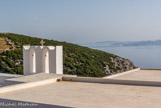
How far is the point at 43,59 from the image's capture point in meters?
10.2

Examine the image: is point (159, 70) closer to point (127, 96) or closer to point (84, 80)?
point (84, 80)

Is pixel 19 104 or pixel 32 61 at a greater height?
pixel 32 61

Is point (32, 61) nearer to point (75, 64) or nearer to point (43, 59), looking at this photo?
point (43, 59)

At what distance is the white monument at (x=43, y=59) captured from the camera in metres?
10.2

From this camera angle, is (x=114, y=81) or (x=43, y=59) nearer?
(x=114, y=81)

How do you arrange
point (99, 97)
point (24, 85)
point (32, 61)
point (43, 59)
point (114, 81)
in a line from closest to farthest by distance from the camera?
point (99, 97) → point (24, 85) → point (114, 81) → point (43, 59) → point (32, 61)

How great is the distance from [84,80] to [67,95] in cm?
229

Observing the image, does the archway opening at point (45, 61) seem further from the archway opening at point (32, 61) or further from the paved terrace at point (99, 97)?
the paved terrace at point (99, 97)

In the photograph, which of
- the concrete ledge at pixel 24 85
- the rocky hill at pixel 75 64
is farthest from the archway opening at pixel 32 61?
the rocky hill at pixel 75 64

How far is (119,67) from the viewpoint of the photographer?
37.2 m

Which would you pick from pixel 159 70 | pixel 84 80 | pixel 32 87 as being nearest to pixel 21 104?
pixel 32 87

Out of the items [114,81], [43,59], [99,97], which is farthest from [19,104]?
[43,59]

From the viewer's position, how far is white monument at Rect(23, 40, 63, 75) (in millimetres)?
10227

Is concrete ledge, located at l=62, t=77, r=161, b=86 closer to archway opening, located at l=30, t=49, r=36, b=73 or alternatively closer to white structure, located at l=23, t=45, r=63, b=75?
white structure, located at l=23, t=45, r=63, b=75
